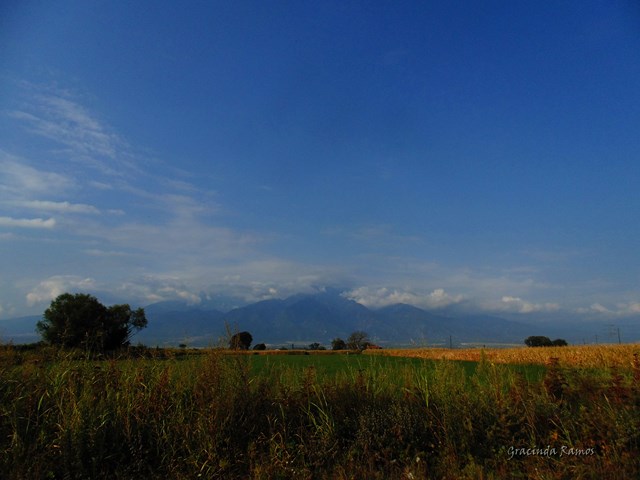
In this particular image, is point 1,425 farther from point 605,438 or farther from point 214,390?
point 605,438

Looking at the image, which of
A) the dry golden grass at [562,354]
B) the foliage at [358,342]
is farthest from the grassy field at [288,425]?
the foliage at [358,342]

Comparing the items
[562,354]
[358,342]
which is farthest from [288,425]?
[358,342]

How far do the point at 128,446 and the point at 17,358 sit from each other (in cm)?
352

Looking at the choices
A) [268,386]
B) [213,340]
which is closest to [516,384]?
[268,386]

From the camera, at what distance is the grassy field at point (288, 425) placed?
19.4 ft

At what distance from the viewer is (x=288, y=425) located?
279 inches

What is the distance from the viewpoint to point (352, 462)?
20.2ft

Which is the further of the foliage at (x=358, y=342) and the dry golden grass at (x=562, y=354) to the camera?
the foliage at (x=358, y=342)

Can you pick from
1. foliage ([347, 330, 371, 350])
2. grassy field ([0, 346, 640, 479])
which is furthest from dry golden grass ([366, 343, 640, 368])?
grassy field ([0, 346, 640, 479])

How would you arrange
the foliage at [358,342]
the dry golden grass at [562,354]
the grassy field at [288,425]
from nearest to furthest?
the grassy field at [288,425] → the dry golden grass at [562,354] → the foliage at [358,342]

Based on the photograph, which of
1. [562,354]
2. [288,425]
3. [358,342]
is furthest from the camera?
[358,342]

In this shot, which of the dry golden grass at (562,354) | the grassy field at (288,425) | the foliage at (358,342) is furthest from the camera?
the foliage at (358,342)

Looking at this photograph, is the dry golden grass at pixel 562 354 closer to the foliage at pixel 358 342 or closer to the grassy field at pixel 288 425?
the foliage at pixel 358 342

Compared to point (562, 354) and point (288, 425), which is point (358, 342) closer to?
point (562, 354)
